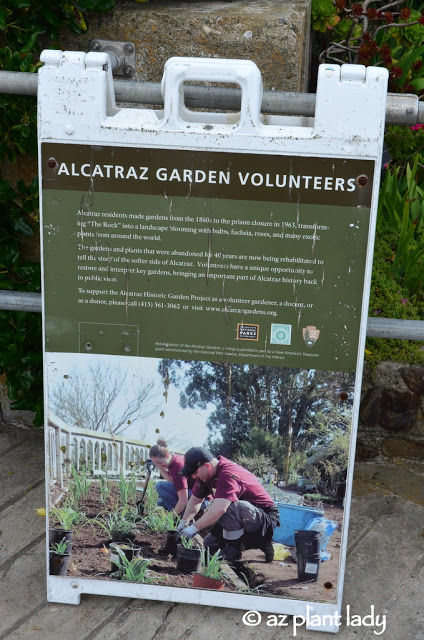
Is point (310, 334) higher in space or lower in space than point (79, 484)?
higher

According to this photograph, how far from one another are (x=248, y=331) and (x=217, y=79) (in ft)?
2.27

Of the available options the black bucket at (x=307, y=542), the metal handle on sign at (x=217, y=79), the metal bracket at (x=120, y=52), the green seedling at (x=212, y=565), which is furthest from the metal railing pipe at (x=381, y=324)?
the metal bracket at (x=120, y=52)

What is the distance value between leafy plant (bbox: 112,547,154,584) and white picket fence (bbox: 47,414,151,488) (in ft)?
0.93

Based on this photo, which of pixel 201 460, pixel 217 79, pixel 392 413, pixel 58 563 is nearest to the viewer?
pixel 217 79

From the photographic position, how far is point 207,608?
2438 millimetres

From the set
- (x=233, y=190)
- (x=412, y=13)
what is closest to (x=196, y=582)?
(x=233, y=190)

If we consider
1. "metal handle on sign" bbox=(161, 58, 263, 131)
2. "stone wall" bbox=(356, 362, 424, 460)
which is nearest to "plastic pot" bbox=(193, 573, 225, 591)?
"stone wall" bbox=(356, 362, 424, 460)

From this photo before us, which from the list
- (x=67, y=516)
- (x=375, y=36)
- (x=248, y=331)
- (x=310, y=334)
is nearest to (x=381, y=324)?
(x=310, y=334)

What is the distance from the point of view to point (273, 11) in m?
2.91

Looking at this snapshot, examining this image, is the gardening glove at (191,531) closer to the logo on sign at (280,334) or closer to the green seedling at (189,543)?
the green seedling at (189,543)

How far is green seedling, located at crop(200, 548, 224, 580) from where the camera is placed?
2.32 metres

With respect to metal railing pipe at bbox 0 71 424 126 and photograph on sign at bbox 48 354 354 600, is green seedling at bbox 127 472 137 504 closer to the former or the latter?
photograph on sign at bbox 48 354 354 600

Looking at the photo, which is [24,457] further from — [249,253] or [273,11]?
[273,11]

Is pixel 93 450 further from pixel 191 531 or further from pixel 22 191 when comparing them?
pixel 22 191
